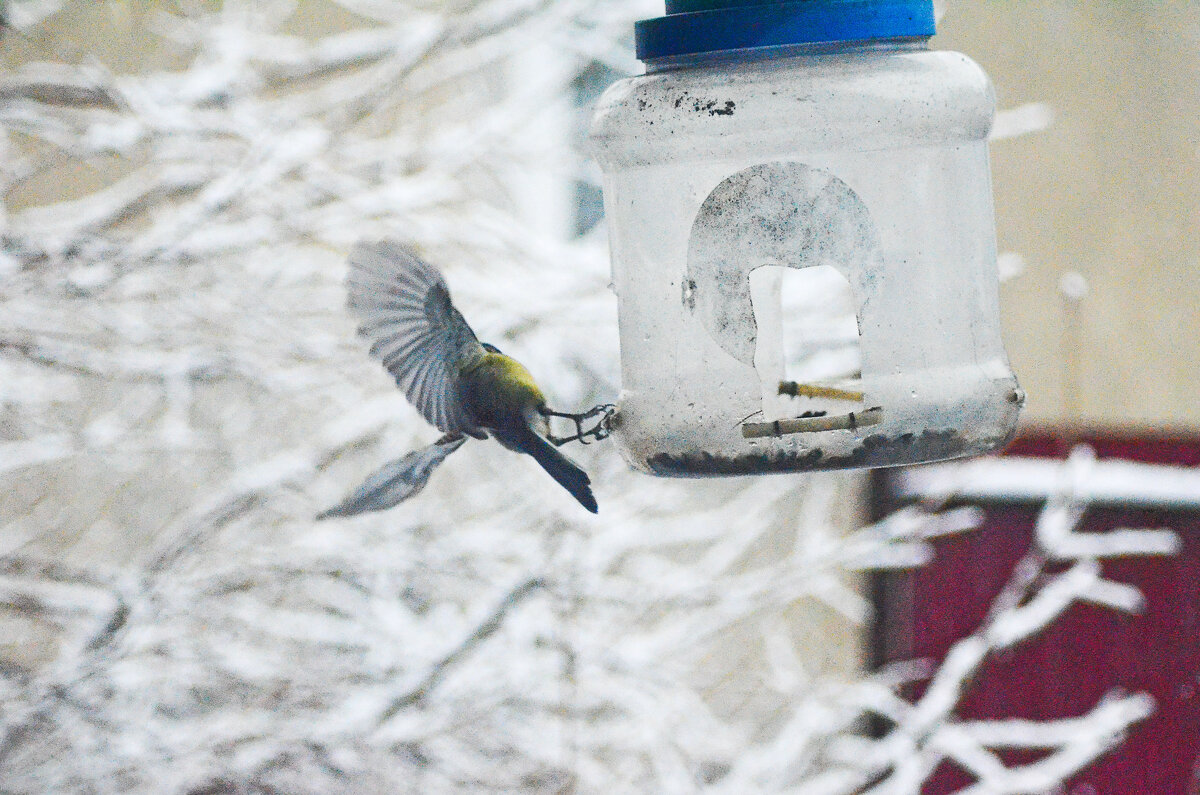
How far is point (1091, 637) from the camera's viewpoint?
263cm

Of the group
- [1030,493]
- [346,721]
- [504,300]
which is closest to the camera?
[346,721]

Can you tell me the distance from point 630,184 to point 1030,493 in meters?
1.88

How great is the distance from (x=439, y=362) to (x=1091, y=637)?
2.06 meters

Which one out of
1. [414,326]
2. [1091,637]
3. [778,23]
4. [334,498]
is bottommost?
[1091,637]

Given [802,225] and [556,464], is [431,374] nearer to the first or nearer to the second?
[556,464]

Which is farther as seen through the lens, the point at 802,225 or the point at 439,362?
the point at 802,225

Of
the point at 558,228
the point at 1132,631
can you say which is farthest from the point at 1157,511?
the point at 558,228

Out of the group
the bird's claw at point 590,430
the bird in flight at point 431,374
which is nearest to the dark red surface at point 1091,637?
the bird's claw at point 590,430

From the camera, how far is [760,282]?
1.33 m

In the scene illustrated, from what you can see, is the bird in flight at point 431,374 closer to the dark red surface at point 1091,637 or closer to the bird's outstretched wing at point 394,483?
the bird's outstretched wing at point 394,483

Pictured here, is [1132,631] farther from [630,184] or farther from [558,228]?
[630,184]

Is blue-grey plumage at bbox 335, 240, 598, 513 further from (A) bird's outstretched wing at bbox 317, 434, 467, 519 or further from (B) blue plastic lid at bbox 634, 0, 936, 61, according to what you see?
(B) blue plastic lid at bbox 634, 0, 936, 61

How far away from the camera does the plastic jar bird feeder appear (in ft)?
3.03

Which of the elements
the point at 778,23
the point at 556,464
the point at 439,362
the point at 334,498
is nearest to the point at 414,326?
the point at 439,362
